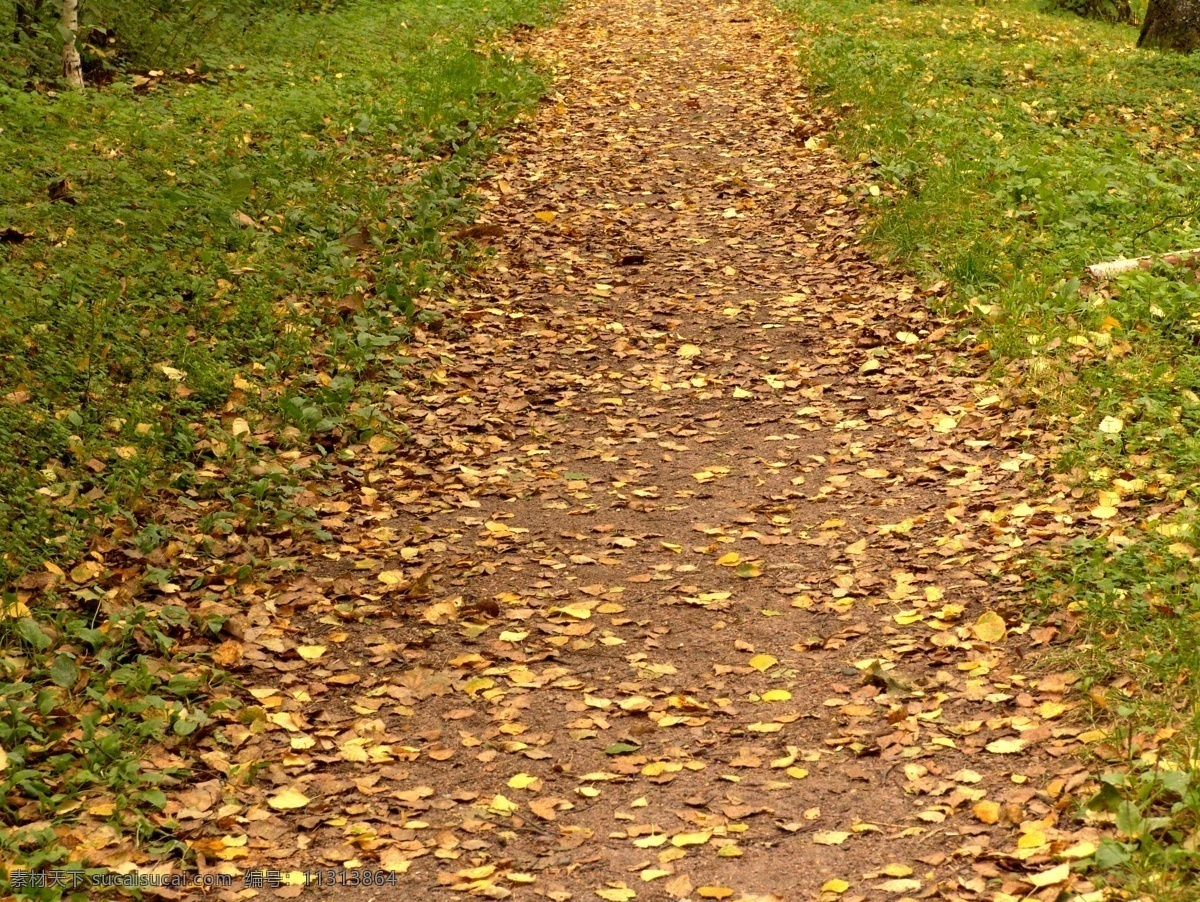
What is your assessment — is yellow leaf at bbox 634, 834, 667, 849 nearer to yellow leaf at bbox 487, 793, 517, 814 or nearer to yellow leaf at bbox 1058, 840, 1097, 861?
yellow leaf at bbox 487, 793, 517, 814

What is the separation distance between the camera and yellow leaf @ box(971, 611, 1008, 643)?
461cm

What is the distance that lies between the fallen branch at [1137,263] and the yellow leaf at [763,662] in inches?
150

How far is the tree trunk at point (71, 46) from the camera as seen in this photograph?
29.3 ft

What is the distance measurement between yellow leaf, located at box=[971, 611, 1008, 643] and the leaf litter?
0.04ft

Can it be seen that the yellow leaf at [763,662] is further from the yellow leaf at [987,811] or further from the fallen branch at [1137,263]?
the fallen branch at [1137,263]

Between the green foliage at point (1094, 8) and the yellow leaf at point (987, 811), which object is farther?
the green foliage at point (1094, 8)

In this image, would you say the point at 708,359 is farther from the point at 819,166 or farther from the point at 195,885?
the point at 195,885

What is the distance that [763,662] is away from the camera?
4.72m

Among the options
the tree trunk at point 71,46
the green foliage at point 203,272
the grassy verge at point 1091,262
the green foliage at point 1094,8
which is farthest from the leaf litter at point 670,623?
the green foliage at point 1094,8

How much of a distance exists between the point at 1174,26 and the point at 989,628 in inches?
438

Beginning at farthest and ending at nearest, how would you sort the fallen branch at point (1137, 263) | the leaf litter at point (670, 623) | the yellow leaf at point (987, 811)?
1. the fallen branch at point (1137, 263)
2. the leaf litter at point (670, 623)
3. the yellow leaf at point (987, 811)

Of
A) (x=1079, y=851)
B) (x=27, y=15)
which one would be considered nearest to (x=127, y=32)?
(x=27, y=15)

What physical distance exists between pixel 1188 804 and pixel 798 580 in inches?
83.0

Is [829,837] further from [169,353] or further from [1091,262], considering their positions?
[1091,262]
